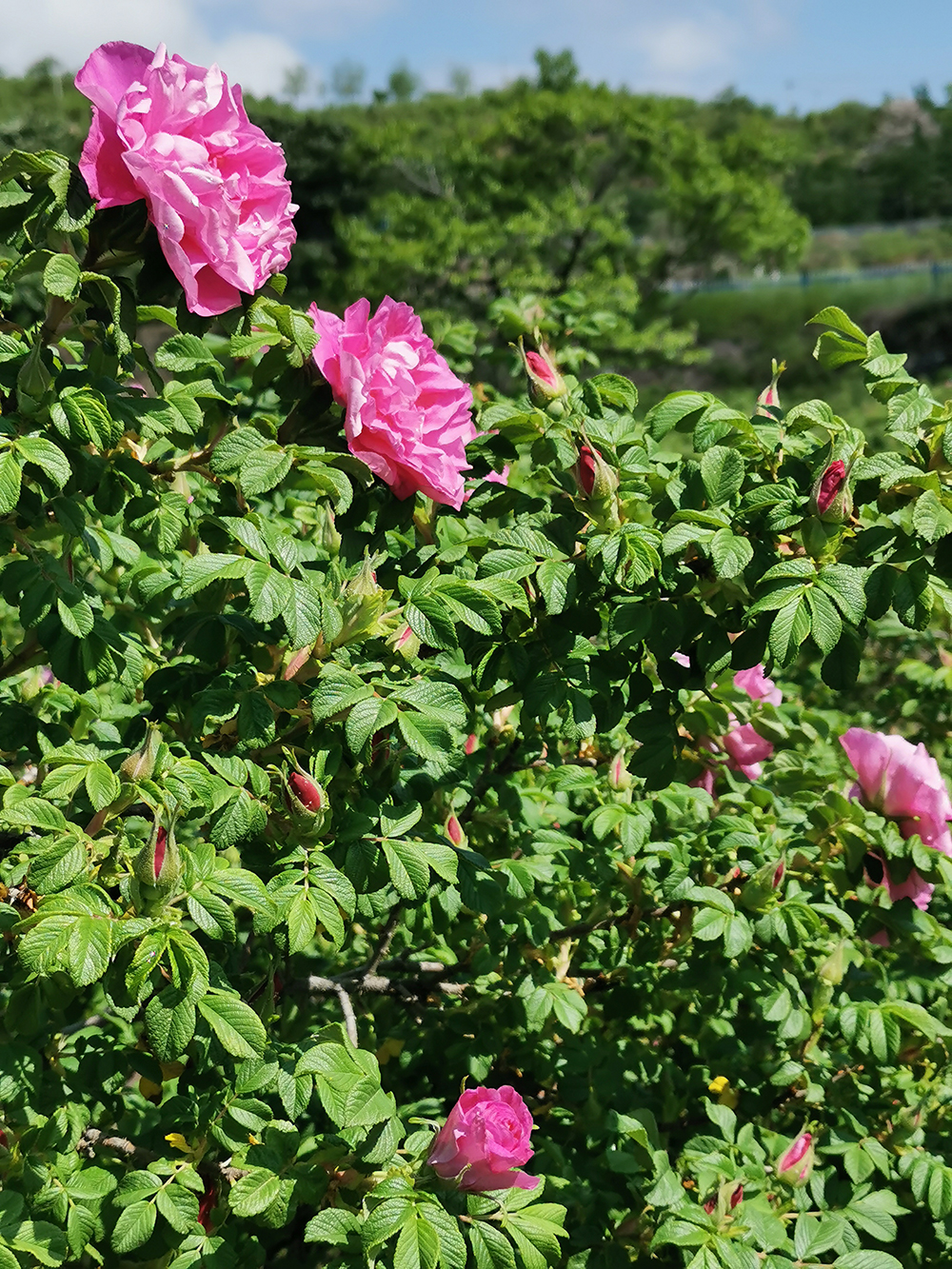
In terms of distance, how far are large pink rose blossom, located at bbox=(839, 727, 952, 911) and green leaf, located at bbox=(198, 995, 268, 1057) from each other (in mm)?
911

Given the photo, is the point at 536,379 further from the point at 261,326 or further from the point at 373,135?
the point at 373,135

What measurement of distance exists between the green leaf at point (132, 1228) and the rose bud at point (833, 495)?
97 centimetres

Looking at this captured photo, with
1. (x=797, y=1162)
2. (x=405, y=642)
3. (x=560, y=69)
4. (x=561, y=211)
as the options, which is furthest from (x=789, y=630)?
(x=560, y=69)

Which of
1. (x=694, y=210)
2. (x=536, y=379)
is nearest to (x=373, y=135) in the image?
(x=694, y=210)

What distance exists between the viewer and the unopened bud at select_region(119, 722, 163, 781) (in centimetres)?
105

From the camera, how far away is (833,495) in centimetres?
113

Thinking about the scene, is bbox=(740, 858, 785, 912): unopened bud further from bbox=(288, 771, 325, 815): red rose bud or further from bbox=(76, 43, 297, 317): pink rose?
bbox=(76, 43, 297, 317): pink rose

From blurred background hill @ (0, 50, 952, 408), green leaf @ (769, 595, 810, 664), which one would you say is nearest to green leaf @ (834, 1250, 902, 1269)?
green leaf @ (769, 595, 810, 664)

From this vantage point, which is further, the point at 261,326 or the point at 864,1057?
the point at 864,1057

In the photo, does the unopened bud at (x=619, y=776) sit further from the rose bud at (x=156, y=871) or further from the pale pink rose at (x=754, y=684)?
the rose bud at (x=156, y=871)

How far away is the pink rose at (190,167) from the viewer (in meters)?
1.00

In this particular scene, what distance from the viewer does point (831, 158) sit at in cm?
3541

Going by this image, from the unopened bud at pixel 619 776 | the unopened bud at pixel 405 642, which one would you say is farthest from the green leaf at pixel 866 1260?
the unopened bud at pixel 405 642

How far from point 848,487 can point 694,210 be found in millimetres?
16879
